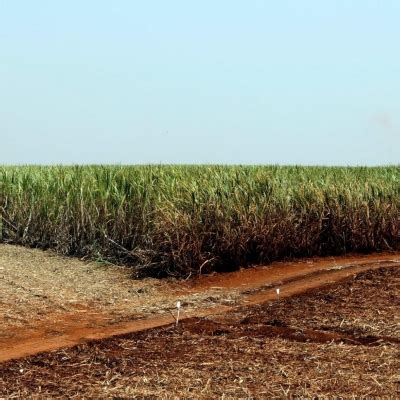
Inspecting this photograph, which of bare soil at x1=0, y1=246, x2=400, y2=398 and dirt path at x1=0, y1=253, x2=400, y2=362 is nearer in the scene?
bare soil at x1=0, y1=246, x2=400, y2=398

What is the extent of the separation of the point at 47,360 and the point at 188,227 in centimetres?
452

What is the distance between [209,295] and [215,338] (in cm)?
255

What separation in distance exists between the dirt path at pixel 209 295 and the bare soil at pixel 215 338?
14 mm

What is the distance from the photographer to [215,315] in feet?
25.4

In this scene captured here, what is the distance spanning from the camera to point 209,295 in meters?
9.03

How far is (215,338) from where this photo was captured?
21.3 ft

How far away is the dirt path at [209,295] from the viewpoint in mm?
6832

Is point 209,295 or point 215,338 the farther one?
point 209,295

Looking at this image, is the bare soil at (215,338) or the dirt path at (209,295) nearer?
the bare soil at (215,338)

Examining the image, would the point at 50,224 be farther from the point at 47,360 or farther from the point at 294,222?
the point at 47,360

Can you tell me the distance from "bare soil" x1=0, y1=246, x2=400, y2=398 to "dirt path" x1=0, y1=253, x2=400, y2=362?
0.01 metres

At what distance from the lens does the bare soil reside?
203 inches

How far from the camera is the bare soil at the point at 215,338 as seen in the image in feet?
16.9

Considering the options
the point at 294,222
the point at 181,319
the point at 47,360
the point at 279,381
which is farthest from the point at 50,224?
the point at 279,381
